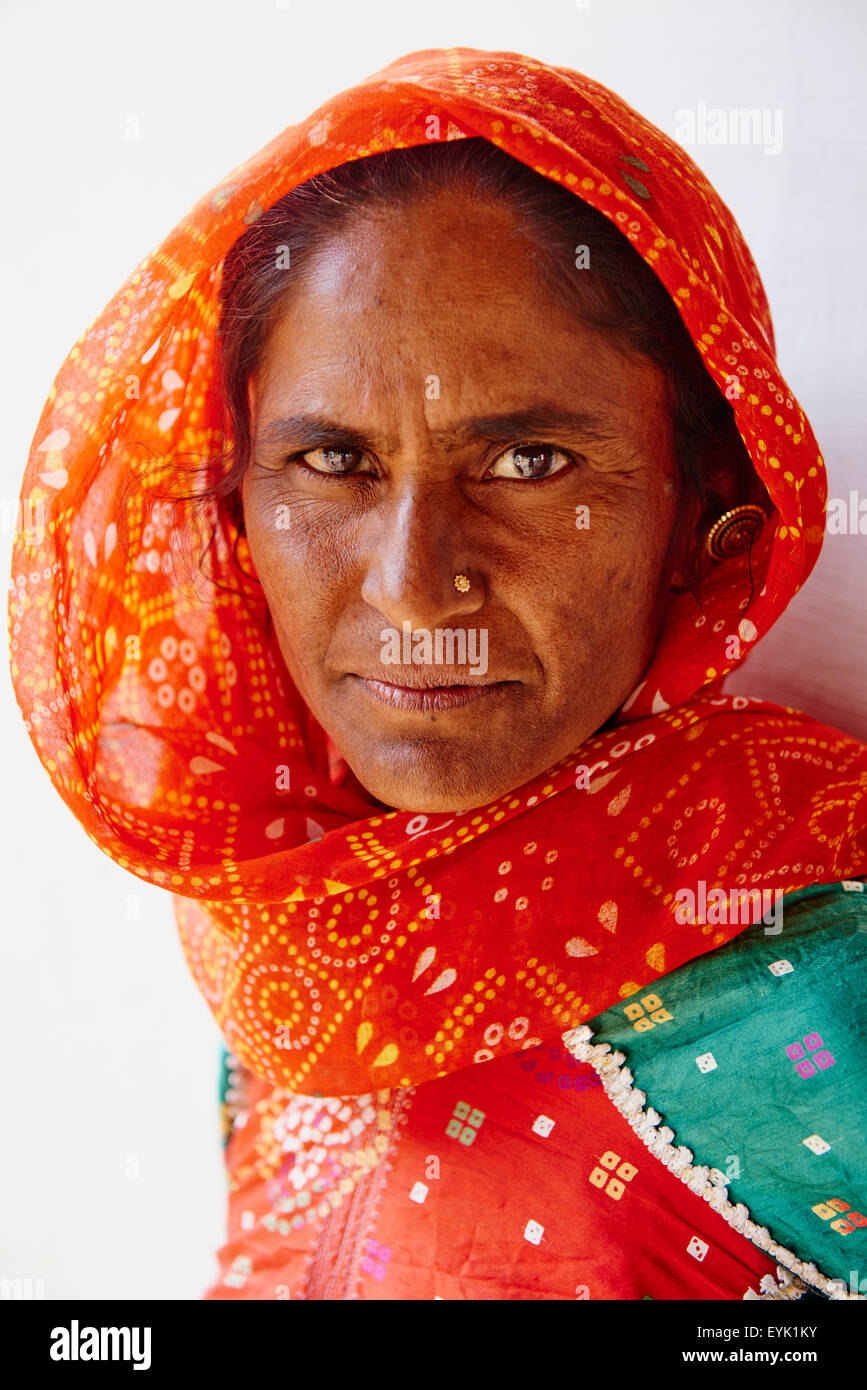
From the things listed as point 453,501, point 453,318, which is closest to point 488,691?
point 453,501

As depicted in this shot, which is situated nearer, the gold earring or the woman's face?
the woman's face

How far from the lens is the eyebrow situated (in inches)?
35.8

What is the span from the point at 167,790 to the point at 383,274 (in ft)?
1.99

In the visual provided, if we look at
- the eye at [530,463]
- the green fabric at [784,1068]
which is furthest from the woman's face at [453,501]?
the green fabric at [784,1068]

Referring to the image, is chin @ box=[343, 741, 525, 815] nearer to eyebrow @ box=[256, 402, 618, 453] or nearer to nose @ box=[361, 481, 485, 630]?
nose @ box=[361, 481, 485, 630]

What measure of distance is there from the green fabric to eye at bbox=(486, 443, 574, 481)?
48cm

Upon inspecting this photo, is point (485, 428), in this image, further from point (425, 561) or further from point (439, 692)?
point (439, 692)

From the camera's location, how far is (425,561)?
2.99 feet

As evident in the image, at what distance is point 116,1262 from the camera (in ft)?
5.81

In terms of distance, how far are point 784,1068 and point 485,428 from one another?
630 millimetres

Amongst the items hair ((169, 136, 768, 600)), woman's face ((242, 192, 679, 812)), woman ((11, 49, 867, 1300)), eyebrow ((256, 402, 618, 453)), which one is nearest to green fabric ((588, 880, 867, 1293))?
woman ((11, 49, 867, 1300))

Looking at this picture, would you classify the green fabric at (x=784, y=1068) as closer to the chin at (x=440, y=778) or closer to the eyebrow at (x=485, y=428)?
the chin at (x=440, y=778)
